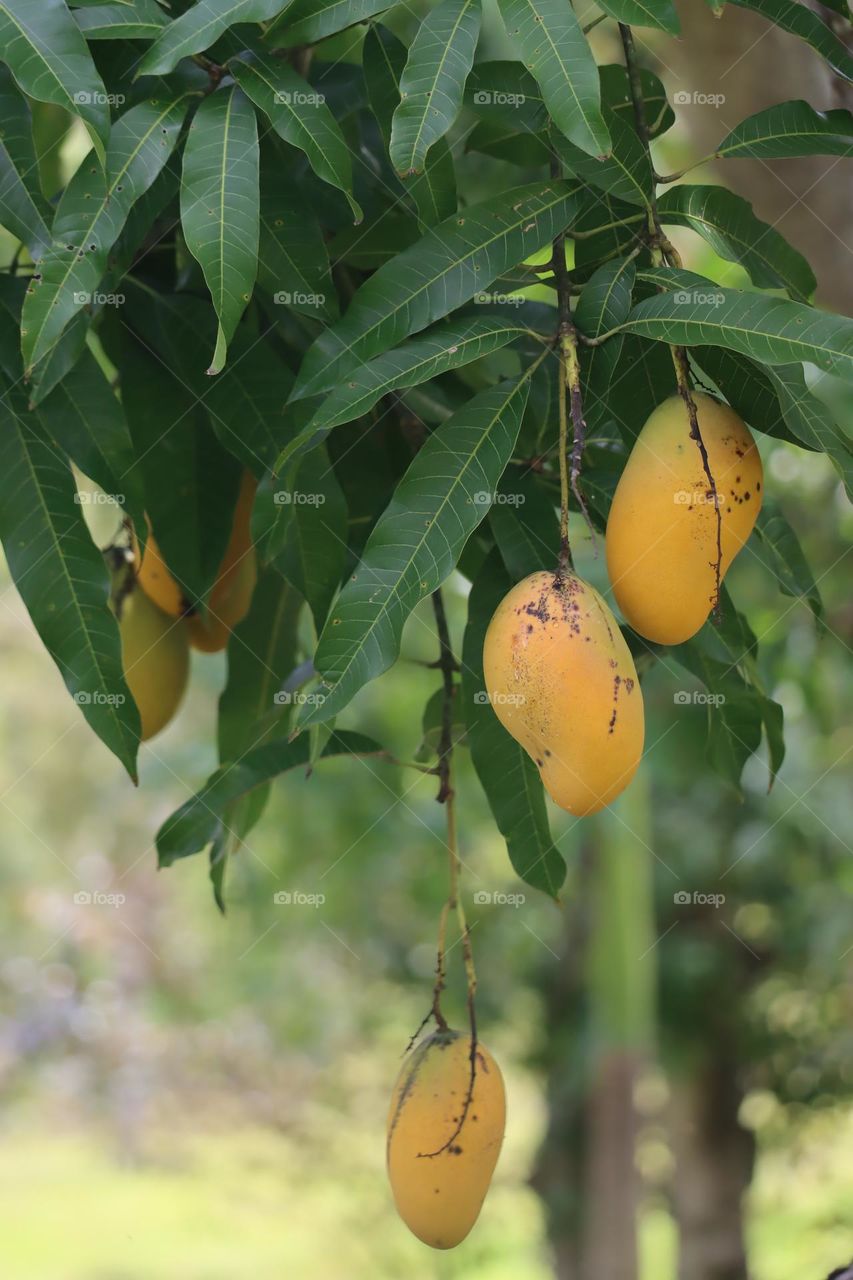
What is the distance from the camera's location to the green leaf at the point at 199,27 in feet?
2.15

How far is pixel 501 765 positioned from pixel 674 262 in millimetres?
329

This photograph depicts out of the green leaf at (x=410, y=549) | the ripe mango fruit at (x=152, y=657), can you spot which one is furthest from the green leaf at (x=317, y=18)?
the ripe mango fruit at (x=152, y=657)

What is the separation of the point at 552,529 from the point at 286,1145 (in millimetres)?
4415

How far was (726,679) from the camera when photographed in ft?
2.97

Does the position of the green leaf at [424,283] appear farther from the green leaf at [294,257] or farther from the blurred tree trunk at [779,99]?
the blurred tree trunk at [779,99]

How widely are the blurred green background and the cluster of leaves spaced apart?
0.42 meters

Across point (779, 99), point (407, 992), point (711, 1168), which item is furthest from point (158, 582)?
point (407, 992)

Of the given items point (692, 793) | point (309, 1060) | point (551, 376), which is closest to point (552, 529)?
point (551, 376)

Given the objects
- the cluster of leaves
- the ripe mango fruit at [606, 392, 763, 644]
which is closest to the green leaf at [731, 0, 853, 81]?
the cluster of leaves

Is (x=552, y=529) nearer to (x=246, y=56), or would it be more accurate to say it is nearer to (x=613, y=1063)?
(x=246, y=56)

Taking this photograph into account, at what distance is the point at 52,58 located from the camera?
65 centimetres

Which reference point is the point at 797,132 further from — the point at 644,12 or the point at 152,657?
the point at 152,657

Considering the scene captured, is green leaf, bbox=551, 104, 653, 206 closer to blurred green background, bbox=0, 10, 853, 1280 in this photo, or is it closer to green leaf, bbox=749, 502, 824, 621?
green leaf, bbox=749, 502, 824, 621

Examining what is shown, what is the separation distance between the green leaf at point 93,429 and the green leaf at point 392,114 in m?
0.23
